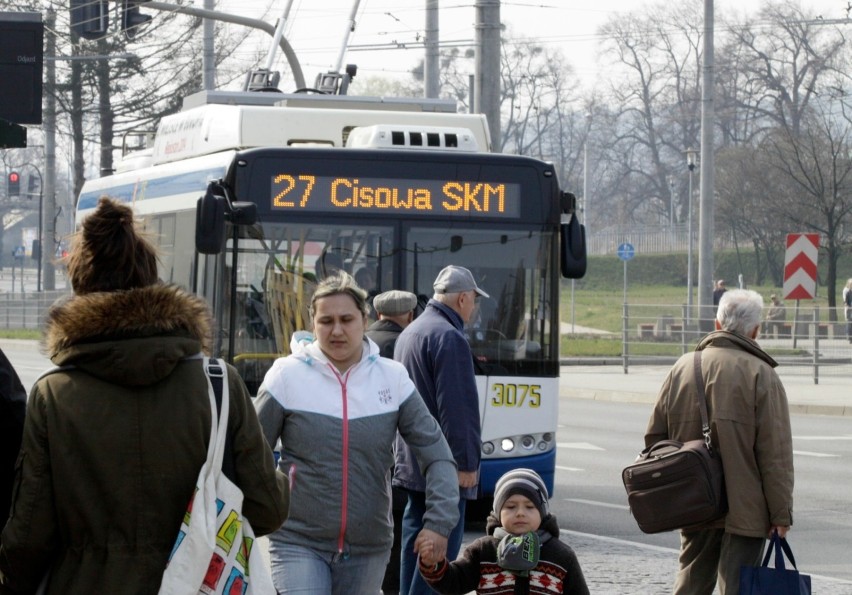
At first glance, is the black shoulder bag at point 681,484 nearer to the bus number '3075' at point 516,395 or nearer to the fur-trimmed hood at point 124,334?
the fur-trimmed hood at point 124,334

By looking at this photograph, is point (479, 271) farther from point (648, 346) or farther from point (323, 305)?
point (648, 346)

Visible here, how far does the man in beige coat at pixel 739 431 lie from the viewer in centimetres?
651

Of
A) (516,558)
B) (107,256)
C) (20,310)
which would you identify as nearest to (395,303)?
(516,558)

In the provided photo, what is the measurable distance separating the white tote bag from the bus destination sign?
22.5ft

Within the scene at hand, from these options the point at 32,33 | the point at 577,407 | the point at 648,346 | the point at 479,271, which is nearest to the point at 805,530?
the point at 479,271

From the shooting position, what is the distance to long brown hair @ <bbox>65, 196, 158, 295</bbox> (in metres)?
3.81

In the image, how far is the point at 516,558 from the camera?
4.97 metres

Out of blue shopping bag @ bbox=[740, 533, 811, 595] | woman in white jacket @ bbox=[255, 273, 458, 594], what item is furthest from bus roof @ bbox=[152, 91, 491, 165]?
woman in white jacket @ bbox=[255, 273, 458, 594]

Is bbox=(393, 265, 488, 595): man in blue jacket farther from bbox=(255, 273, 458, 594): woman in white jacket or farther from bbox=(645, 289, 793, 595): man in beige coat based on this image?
bbox=(255, 273, 458, 594): woman in white jacket

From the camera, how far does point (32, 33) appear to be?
8.62 metres

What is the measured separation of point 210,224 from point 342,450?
5.13m

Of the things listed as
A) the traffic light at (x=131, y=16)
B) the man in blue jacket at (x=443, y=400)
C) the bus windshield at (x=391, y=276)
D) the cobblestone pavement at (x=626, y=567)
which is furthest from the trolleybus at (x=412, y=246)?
the traffic light at (x=131, y=16)

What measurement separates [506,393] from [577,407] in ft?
44.6

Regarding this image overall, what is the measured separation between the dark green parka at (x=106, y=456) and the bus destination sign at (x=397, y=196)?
6.90 meters
